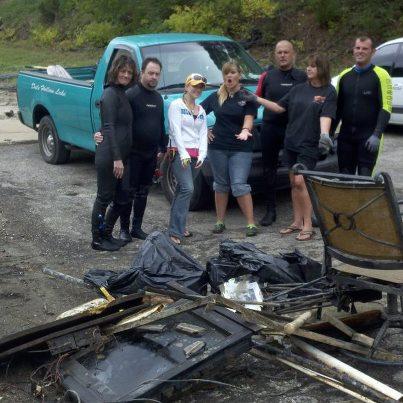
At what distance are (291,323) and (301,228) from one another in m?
3.12

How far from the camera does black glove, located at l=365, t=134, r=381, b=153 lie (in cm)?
685

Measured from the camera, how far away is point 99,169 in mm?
7000

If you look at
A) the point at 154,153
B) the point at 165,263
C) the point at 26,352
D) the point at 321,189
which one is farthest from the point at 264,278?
the point at 154,153

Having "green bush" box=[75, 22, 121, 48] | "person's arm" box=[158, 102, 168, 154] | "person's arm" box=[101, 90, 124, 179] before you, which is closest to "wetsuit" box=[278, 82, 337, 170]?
"person's arm" box=[158, 102, 168, 154]

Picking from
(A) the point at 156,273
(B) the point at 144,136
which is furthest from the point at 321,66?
(A) the point at 156,273

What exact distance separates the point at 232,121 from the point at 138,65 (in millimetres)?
1857

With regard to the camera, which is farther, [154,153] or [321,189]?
[154,153]

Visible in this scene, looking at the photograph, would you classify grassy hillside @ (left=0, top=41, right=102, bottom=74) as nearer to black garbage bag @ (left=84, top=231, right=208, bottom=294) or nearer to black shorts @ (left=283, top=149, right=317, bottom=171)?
A: black shorts @ (left=283, top=149, right=317, bottom=171)

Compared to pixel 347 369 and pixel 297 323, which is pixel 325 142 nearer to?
pixel 297 323

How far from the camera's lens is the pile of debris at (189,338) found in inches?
164

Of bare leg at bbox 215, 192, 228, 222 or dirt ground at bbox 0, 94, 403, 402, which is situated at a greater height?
bare leg at bbox 215, 192, 228, 222

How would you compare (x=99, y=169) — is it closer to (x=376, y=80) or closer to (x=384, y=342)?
(x=376, y=80)

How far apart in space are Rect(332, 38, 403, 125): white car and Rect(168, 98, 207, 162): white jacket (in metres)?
5.88

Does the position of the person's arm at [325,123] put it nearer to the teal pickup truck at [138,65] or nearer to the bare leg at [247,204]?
the bare leg at [247,204]
